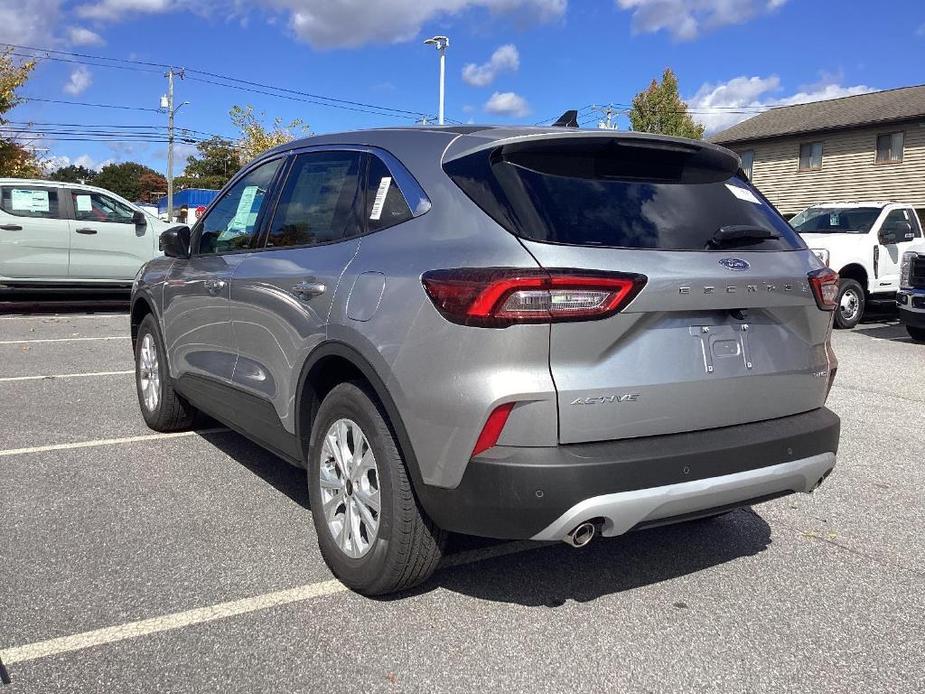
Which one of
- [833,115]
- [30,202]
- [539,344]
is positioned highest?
[833,115]

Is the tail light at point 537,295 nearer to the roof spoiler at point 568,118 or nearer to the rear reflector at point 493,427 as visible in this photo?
the rear reflector at point 493,427

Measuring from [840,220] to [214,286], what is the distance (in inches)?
491

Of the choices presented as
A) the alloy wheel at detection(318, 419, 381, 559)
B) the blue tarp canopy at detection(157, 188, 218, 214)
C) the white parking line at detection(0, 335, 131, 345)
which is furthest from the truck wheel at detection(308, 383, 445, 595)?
the blue tarp canopy at detection(157, 188, 218, 214)

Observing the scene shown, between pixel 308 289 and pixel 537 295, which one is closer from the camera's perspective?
pixel 537 295

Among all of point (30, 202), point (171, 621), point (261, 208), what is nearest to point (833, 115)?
point (30, 202)

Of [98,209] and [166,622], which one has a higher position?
[98,209]

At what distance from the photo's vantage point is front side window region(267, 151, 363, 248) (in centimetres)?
360

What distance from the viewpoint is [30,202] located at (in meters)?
12.8

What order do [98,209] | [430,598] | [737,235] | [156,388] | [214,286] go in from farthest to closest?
[98,209] < [156,388] < [214,286] < [430,598] < [737,235]

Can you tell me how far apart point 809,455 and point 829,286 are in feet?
2.31

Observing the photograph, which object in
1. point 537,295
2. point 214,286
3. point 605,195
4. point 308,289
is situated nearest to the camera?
point 537,295

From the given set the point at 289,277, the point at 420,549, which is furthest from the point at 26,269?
the point at 420,549

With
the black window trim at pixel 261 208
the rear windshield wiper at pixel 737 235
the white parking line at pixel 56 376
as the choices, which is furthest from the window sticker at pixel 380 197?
the white parking line at pixel 56 376

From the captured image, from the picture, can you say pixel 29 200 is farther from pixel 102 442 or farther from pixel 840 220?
pixel 840 220
